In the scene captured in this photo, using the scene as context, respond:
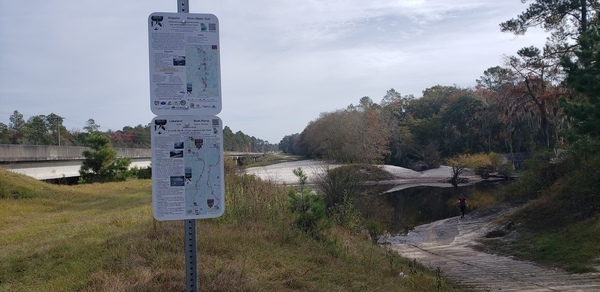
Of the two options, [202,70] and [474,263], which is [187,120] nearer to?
[202,70]

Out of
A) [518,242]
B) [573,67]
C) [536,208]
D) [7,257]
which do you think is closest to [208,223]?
[7,257]

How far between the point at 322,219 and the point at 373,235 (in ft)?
20.6

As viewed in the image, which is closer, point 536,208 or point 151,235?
point 151,235

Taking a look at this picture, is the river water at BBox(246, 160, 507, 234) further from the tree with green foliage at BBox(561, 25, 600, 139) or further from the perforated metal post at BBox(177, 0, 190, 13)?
the perforated metal post at BBox(177, 0, 190, 13)

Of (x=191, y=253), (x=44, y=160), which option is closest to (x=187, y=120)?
(x=191, y=253)

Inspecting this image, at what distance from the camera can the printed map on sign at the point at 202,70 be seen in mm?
3670

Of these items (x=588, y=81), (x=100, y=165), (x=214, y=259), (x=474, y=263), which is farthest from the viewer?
(x=100, y=165)

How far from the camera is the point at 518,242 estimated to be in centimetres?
1803

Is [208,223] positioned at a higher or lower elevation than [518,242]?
higher

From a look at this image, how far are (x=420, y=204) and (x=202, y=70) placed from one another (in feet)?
113

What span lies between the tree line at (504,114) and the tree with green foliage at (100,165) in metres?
15.2

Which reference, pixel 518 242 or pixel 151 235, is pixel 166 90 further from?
pixel 518 242

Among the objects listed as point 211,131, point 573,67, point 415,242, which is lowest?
point 415,242

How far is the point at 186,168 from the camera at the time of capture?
11.9 feet
